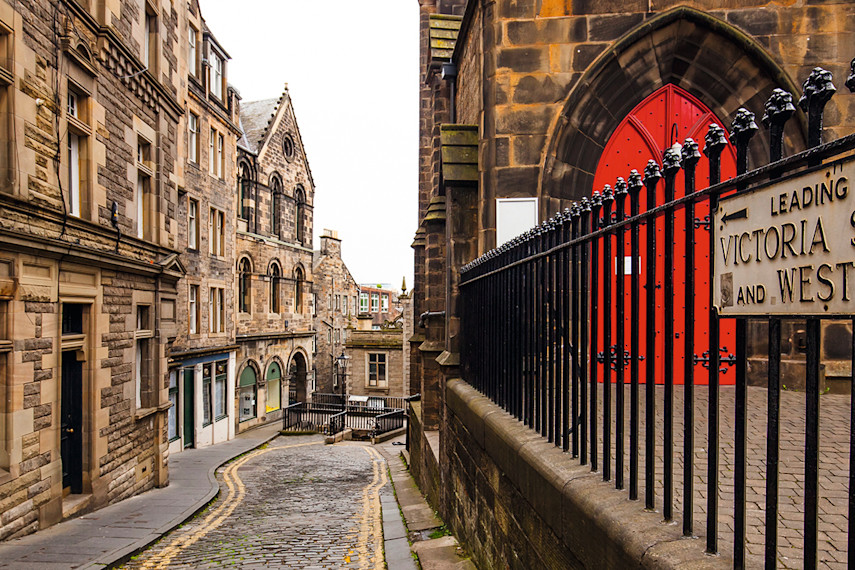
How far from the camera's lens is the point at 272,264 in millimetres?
28844

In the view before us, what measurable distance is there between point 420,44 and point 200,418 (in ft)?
47.5

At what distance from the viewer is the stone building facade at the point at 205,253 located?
66.5ft

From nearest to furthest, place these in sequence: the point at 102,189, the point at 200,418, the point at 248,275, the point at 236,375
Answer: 1. the point at 102,189
2. the point at 200,418
3. the point at 236,375
4. the point at 248,275

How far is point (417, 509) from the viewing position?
355 inches

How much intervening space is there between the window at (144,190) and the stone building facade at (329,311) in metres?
27.2

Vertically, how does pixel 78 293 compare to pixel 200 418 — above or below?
above

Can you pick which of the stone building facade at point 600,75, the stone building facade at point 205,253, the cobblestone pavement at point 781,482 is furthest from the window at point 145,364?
the cobblestone pavement at point 781,482

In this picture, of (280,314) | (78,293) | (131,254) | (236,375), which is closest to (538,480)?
(78,293)

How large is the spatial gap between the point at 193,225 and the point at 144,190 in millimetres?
8495

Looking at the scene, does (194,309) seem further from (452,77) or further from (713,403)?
(713,403)

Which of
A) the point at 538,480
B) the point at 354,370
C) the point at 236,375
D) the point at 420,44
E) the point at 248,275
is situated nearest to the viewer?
the point at 538,480

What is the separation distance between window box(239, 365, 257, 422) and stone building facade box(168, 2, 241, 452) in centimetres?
165

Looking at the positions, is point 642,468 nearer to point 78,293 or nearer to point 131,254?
point 78,293

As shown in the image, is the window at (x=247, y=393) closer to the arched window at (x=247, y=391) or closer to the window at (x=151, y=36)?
the arched window at (x=247, y=391)
